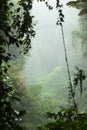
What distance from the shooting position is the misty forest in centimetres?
489

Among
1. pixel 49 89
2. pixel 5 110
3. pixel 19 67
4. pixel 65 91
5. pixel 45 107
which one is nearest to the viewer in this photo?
pixel 5 110

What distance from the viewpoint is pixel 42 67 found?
66000mm

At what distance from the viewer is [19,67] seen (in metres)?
24.6

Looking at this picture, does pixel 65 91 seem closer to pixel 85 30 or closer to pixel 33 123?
pixel 85 30

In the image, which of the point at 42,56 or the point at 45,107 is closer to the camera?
the point at 45,107

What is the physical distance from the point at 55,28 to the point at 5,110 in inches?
2745

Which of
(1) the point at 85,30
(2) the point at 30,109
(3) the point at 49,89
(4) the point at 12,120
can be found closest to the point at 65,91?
(3) the point at 49,89

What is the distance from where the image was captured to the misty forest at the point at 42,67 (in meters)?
4.89

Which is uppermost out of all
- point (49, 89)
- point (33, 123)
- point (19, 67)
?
point (19, 67)

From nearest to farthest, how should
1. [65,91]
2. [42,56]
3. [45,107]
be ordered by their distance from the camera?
[45,107]
[65,91]
[42,56]

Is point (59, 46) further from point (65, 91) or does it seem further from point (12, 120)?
point (12, 120)

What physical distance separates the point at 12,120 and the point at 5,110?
15cm

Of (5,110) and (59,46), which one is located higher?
(5,110)

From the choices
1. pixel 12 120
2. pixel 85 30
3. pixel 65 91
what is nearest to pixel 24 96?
pixel 85 30
